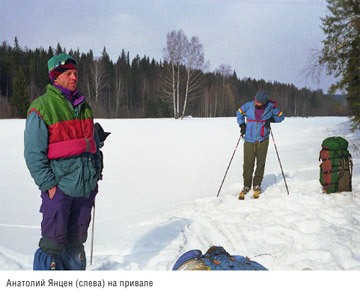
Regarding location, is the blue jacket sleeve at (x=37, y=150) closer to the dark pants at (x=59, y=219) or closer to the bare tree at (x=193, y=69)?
the dark pants at (x=59, y=219)

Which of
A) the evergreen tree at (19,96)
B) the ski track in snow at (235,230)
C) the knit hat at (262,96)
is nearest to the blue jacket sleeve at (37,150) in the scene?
the ski track in snow at (235,230)

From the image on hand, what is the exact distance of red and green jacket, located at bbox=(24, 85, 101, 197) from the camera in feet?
4.85

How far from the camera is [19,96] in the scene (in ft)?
9.87

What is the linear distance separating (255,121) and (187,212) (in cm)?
173

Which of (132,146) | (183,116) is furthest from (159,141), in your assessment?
(183,116)

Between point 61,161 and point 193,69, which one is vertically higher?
point 193,69

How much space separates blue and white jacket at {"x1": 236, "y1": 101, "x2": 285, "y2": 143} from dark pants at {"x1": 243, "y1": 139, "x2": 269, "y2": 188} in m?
0.08

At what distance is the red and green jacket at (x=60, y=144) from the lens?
1.48 metres

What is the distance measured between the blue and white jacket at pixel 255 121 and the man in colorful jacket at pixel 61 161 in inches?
110

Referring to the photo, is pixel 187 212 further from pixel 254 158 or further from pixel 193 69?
pixel 193 69

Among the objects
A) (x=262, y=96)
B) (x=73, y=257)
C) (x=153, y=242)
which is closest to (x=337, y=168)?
(x=262, y=96)

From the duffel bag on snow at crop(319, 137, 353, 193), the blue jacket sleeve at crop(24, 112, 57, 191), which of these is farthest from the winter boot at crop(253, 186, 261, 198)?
the blue jacket sleeve at crop(24, 112, 57, 191)

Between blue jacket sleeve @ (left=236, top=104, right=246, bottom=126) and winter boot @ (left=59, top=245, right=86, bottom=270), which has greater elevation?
blue jacket sleeve @ (left=236, top=104, right=246, bottom=126)

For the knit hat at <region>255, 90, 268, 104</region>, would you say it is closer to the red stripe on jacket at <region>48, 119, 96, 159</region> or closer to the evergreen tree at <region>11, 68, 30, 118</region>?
the red stripe on jacket at <region>48, 119, 96, 159</region>
